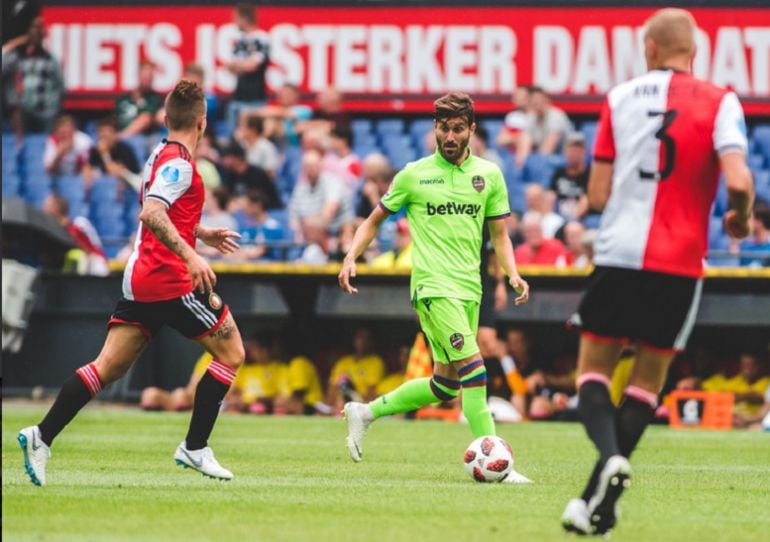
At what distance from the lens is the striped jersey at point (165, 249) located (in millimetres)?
8242

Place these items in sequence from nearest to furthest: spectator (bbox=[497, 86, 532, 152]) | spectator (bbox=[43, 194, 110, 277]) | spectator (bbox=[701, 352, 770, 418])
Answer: spectator (bbox=[701, 352, 770, 418]) < spectator (bbox=[43, 194, 110, 277]) < spectator (bbox=[497, 86, 532, 152])

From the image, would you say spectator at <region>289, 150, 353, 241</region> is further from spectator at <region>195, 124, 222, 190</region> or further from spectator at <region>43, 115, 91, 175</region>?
spectator at <region>43, 115, 91, 175</region>

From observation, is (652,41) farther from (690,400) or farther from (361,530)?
(690,400)

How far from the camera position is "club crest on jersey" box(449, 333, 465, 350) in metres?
9.37

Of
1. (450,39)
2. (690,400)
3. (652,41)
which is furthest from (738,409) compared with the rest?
(652,41)

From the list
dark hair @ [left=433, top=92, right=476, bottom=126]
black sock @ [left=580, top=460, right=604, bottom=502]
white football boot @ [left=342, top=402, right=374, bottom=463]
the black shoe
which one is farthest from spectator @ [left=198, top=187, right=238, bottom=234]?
the black shoe

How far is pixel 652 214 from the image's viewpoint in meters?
6.27

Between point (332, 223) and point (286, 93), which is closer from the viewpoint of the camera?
point (332, 223)

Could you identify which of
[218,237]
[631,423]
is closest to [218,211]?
[218,237]

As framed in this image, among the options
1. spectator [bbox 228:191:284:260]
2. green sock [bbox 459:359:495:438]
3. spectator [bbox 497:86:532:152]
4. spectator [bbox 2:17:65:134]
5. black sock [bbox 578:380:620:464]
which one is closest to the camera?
black sock [bbox 578:380:620:464]

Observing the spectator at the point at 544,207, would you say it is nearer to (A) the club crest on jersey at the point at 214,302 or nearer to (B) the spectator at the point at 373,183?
(B) the spectator at the point at 373,183

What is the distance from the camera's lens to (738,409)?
16.4 m

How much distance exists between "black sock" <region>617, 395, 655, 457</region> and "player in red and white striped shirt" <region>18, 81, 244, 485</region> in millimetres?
2641

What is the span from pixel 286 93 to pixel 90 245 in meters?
4.30
